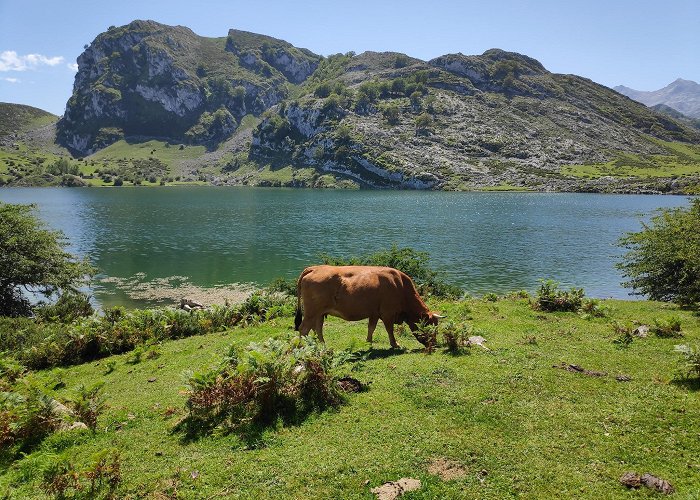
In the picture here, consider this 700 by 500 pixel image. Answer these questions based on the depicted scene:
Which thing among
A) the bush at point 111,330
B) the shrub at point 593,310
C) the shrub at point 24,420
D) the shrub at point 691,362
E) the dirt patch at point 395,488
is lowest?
the bush at point 111,330

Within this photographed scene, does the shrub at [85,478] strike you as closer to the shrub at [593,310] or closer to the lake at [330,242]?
the shrub at [593,310]

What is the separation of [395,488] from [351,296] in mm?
7975

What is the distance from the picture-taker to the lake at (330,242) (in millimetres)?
45688

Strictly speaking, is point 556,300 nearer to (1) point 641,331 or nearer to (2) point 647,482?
(1) point 641,331

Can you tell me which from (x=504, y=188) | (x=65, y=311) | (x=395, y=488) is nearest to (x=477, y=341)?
(x=395, y=488)

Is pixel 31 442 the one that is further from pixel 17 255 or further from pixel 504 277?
pixel 504 277

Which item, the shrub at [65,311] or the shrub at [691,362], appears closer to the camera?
the shrub at [691,362]

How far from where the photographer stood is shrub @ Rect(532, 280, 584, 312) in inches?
836

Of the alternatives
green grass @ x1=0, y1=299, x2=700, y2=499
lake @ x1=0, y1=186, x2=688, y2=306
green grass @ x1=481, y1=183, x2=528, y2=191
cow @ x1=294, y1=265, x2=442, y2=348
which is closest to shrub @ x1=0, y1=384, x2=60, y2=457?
green grass @ x1=0, y1=299, x2=700, y2=499

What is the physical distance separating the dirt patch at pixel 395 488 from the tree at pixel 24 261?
29634 mm

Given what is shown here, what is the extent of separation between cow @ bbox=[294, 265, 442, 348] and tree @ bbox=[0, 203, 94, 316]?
2291cm

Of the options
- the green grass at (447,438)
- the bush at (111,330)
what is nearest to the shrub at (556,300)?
the green grass at (447,438)

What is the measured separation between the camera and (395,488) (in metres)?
7.56

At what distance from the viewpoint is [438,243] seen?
216 ft
